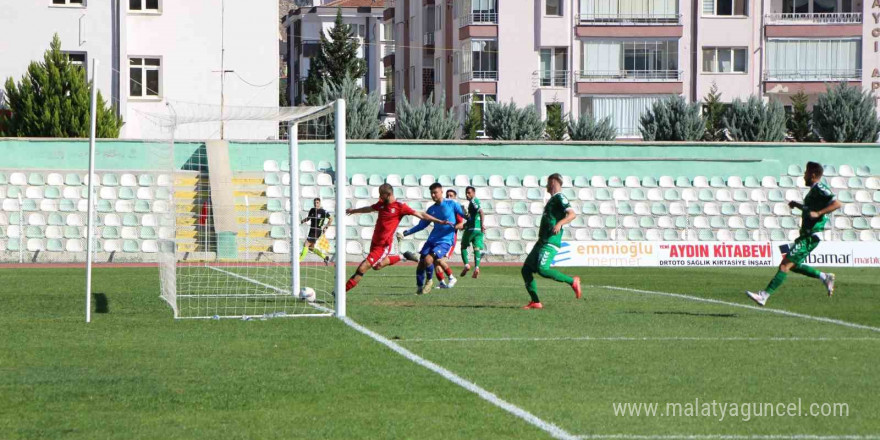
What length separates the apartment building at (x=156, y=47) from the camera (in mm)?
39969

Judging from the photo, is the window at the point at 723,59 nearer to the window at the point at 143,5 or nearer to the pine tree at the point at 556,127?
the pine tree at the point at 556,127

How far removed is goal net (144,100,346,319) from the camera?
16.4 m

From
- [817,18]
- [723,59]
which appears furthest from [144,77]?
[817,18]

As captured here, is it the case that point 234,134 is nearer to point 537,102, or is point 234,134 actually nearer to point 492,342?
point 537,102

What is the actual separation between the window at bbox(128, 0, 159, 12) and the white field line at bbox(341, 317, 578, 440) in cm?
3106

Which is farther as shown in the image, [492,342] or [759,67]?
[759,67]

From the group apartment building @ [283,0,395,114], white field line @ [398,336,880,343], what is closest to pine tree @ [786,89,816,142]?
apartment building @ [283,0,395,114]

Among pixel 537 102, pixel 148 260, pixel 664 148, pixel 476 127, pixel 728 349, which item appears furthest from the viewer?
pixel 537 102

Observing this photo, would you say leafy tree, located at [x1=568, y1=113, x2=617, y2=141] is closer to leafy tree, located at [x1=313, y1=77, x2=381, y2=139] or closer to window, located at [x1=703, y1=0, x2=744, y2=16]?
leafy tree, located at [x1=313, y1=77, x2=381, y2=139]

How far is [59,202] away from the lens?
33.4 m

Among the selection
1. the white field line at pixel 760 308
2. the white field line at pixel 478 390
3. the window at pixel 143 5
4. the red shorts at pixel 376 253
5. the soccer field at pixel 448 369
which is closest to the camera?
the white field line at pixel 478 390

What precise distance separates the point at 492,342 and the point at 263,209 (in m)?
22.6

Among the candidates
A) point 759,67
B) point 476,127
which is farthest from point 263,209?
point 759,67

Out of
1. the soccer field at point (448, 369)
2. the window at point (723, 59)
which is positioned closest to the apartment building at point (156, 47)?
the soccer field at point (448, 369)
